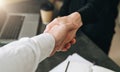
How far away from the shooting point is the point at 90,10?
47.3 inches

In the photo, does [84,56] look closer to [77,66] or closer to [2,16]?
[77,66]

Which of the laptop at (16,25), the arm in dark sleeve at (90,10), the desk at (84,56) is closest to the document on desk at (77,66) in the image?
the desk at (84,56)

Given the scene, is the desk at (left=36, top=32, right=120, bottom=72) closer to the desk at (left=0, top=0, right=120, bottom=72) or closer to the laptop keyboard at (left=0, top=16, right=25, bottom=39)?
the desk at (left=0, top=0, right=120, bottom=72)

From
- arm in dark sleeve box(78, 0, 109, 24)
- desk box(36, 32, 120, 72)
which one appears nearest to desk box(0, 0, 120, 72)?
desk box(36, 32, 120, 72)

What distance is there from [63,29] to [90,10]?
0.28 metres

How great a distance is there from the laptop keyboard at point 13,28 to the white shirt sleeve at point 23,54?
0.57 m

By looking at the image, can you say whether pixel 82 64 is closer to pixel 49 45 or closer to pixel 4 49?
pixel 49 45

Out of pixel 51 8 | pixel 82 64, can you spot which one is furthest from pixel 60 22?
pixel 51 8

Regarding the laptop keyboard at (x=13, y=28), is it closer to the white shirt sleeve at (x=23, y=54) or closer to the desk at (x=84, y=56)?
the desk at (x=84, y=56)

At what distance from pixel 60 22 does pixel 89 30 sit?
0.47 meters

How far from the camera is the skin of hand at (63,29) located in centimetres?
92

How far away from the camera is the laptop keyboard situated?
1290 millimetres

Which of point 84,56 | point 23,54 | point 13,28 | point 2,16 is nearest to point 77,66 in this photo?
→ point 84,56

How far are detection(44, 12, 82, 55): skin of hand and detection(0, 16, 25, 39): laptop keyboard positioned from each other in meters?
0.36
